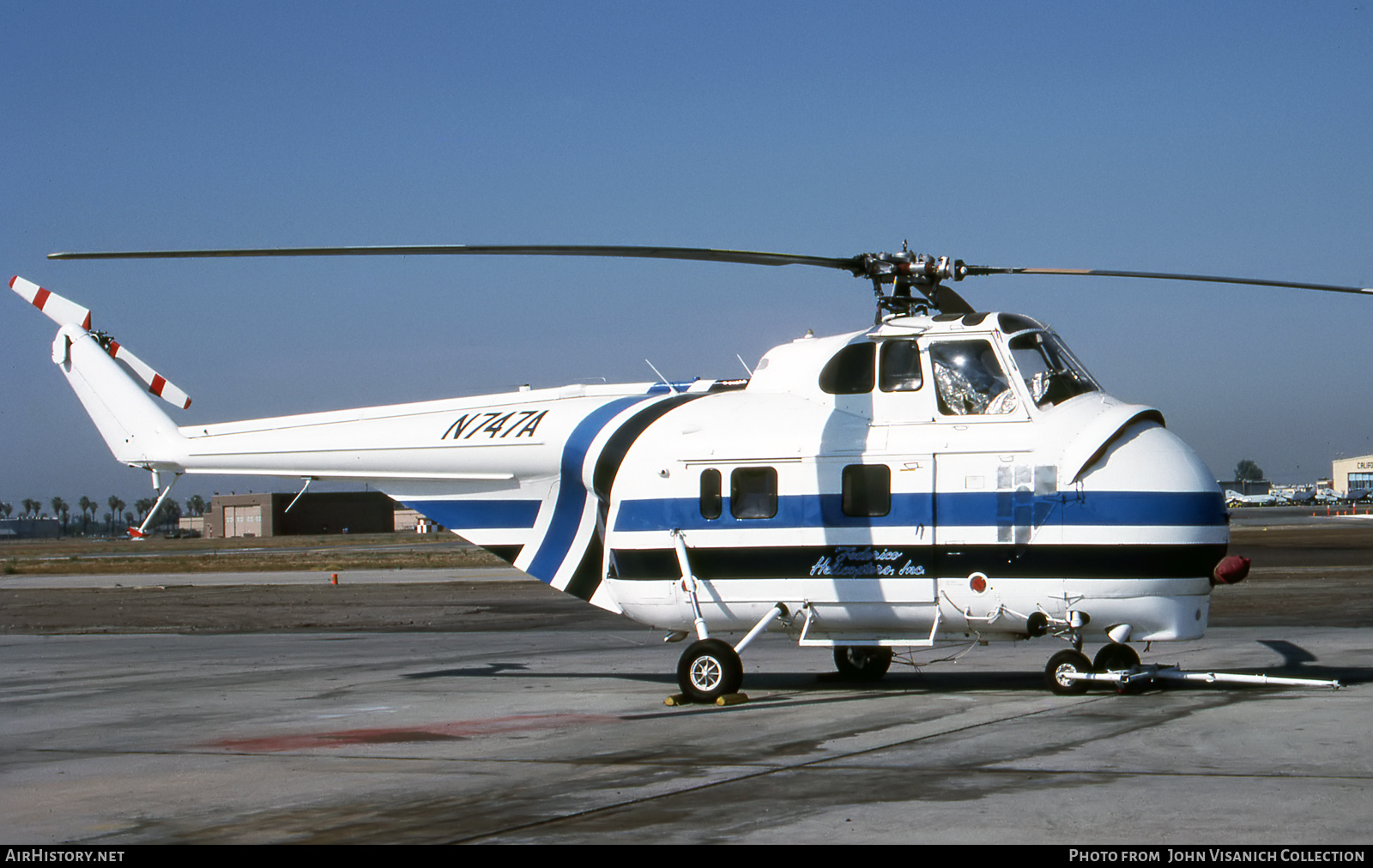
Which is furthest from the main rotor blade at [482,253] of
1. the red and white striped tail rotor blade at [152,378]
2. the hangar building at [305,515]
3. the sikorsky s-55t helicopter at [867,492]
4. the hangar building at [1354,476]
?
the hangar building at [1354,476]

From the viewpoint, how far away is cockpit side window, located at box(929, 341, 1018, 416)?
44.1 feet

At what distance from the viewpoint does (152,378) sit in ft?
58.7

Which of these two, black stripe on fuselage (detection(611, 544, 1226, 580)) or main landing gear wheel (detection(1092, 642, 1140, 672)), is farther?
main landing gear wheel (detection(1092, 642, 1140, 672))

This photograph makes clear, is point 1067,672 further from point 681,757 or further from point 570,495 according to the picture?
point 570,495

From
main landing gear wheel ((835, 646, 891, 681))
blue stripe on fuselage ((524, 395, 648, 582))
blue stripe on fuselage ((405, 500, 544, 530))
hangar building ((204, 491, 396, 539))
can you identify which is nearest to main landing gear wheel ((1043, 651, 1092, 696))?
main landing gear wheel ((835, 646, 891, 681))

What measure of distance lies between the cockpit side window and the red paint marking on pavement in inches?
187

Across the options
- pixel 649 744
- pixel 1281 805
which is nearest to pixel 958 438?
pixel 649 744

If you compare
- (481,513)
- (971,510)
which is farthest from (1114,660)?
(481,513)

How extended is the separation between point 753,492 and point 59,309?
10.3 metres

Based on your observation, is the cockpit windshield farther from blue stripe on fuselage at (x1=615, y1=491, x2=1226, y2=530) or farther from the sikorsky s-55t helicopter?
blue stripe on fuselage at (x1=615, y1=491, x2=1226, y2=530)

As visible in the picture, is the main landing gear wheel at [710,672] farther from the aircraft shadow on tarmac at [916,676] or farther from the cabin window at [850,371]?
the cabin window at [850,371]

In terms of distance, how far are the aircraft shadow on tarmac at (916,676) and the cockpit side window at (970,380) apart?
3192mm

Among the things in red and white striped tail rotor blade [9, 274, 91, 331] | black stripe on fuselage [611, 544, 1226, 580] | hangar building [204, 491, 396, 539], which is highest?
red and white striped tail rotor blade [9, 274, 91, 331]

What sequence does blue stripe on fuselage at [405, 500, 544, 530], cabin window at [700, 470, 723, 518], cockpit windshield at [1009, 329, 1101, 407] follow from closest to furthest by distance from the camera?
cockpit windshield at [1009, 329, 1101, 407]
cabin window at [700, 470, 723, 518]
blue stripe on fuselage at [405, 500, 544, 530]
